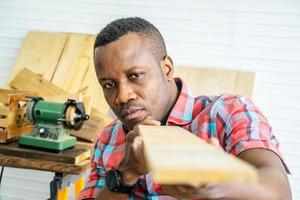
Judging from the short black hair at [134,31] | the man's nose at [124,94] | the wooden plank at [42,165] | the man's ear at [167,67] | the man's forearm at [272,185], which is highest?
the short black hair at [134,31]

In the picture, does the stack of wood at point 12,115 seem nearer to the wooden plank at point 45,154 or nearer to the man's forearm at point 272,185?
the wooden plank at point 45,154

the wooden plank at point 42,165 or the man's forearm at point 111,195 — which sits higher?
the man's forearm at point 111,195

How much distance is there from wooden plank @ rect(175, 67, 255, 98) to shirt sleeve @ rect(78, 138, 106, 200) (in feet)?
3.04

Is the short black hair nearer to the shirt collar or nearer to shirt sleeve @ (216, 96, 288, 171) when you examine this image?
the shirt collar

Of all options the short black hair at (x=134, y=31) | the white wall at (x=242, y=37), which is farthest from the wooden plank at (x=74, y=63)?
the short black hair at (x=134, y=31)

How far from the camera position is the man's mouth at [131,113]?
102 centimetres

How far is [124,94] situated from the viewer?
101 centimetres

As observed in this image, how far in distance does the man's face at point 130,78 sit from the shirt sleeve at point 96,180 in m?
0.27

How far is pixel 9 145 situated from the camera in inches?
60.9

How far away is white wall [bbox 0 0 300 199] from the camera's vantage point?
201cm

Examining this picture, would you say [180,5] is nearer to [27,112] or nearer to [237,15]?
[237,15]

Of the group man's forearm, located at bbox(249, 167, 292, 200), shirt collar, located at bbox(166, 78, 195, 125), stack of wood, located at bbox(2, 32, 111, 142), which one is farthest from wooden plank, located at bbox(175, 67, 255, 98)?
man's forearm, located at bbox(249, 167, 292, 200)

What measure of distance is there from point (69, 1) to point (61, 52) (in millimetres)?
364

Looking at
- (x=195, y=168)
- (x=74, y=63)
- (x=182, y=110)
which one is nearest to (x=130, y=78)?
(x=182, y=110)
